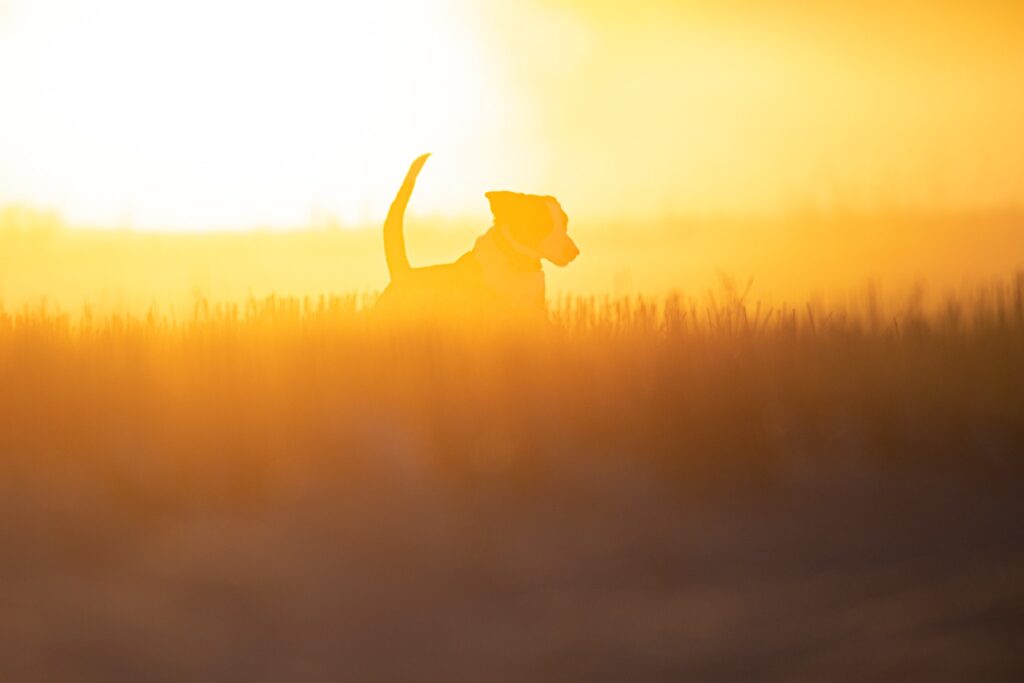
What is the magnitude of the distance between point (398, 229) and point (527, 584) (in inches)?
190

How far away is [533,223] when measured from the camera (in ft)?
33.9

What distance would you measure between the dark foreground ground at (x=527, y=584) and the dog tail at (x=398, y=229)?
3.75 metres

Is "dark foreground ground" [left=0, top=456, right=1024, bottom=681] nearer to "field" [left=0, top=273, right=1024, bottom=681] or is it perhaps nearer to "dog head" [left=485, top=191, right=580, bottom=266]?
"field" [left=0, top=273, right=1024, bottom=681]

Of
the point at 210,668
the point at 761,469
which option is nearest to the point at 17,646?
the point at 210,668

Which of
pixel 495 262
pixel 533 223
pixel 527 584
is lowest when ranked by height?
pixel 527 584

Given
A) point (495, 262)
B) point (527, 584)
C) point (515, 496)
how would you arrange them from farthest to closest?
1. point (495, 262)
2. point (515, 496)
3. point (527, 584)

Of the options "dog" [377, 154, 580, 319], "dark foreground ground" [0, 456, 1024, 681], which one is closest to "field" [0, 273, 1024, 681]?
"dark foreground ground" [0, 456, 1024, 681]

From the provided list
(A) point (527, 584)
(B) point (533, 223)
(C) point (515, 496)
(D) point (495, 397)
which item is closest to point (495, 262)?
(B) point (533, 223)

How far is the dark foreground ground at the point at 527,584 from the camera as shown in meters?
5.46

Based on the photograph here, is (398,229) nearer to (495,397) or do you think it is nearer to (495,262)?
(495,262)

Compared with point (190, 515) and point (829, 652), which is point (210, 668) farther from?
point (829, 652)

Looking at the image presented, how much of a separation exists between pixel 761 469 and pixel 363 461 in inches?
83.3

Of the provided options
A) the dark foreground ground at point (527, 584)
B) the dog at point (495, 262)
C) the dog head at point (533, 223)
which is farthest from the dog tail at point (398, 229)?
the dark foreground ground at point (527, 584)

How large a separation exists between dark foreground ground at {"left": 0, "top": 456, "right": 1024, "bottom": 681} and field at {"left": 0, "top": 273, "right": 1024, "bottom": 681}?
0.6 inches
